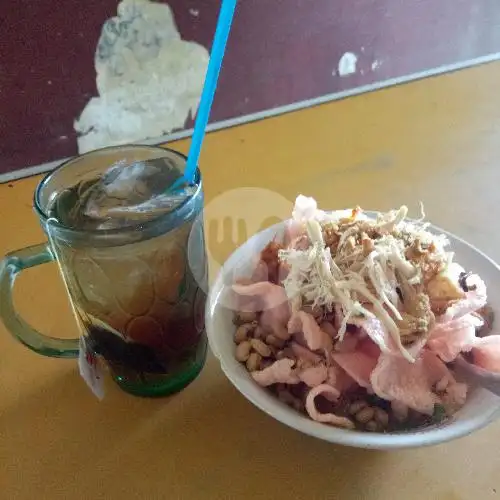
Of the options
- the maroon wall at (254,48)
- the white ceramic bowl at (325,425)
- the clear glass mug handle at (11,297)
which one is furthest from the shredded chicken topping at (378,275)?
the maroon wall at (254,48)

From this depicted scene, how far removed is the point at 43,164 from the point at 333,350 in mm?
A: 448

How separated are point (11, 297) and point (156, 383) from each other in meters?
0.11

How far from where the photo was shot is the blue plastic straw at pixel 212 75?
316 mm

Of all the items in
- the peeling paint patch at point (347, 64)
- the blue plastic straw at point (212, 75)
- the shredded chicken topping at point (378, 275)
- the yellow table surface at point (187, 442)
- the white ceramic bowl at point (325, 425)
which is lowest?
the yellow table surface at point (187, 442)

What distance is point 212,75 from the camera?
0.34 meters

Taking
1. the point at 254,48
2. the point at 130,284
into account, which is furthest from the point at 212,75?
the point at 254,48

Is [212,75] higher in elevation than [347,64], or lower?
higher

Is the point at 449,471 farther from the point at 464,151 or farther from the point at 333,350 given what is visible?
the point at 464,151

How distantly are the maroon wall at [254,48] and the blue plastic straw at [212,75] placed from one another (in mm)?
331

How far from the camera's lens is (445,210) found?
585 mm

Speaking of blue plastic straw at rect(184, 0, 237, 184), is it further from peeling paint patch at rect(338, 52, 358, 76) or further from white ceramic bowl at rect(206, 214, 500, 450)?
peeling paint patch at rect(338, 52, 358, 76)

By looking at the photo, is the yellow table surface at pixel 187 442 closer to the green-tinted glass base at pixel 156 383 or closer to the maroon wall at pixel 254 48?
the green-tinted glass base at pixel 156 383

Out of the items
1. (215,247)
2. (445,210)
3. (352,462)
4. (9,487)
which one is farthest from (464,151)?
(9,487)

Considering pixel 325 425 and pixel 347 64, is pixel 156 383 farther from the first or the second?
pixel 347 64
